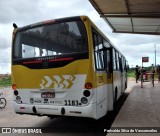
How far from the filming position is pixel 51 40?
8.67 m

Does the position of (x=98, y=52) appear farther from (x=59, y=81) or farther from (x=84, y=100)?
(x=84, y=100)

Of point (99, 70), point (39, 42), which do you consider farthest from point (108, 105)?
point (39, 42)

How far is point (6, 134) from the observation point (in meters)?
8.62

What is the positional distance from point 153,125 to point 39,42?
4.00m

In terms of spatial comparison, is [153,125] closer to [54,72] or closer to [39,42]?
[54,72]

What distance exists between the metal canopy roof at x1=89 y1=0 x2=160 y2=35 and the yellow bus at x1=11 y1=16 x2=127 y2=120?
754cm

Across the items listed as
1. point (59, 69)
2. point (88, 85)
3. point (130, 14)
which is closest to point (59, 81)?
point (59, 69)

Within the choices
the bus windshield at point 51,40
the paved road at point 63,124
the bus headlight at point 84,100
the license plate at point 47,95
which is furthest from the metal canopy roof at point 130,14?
the bus headlight at point 84,100

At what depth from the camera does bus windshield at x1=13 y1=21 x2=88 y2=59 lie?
27.1 ft

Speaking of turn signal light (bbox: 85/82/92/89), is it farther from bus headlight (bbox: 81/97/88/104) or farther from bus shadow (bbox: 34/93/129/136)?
bus shadow (bbox: 34/93/129/136)

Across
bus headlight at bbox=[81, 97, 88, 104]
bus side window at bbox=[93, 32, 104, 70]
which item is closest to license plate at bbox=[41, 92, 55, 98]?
bus headlight at bbox=[81, 97, 88, 104]

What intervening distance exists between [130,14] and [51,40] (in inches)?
442

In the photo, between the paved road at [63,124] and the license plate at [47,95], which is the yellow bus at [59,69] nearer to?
the license plate at [47,95]

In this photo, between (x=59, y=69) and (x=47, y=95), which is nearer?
(x=59, y=69)
